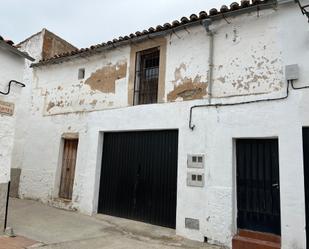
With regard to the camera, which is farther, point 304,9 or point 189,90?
point 189,90

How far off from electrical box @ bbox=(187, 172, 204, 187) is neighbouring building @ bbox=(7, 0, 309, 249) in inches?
0.9

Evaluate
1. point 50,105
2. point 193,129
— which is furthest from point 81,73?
point 193,129

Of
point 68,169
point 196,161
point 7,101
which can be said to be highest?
point 7,101

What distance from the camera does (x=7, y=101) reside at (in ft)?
21.7

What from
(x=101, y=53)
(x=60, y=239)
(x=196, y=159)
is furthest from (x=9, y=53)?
(x=196, y=159)

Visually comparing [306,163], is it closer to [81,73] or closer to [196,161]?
[196,161]

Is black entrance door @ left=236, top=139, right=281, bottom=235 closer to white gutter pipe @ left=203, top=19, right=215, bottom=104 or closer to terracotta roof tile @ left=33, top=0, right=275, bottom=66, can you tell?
white gutter pipe @ left=203, top=19, right=215, bottom=104

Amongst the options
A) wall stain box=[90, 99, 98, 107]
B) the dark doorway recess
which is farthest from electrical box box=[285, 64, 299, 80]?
the dark doorway recess

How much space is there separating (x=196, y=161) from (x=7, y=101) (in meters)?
4.53

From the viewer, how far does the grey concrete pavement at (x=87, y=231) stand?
19.8ft

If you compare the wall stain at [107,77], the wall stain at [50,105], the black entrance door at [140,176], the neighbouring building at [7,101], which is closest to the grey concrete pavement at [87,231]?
the black entrance door at [140,176]

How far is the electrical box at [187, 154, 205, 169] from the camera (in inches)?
267

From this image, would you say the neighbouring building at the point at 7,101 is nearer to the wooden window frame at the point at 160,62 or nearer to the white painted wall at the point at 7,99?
the white painted wall at the point at 7,99

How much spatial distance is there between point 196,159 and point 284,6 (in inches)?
151
